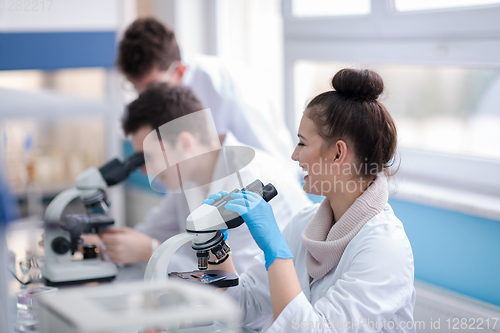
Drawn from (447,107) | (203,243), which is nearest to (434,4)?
(447,107)

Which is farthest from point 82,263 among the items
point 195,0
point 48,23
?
point 195,0

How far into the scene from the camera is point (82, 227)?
62.5 inches

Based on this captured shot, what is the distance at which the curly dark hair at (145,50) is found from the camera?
2176 mm

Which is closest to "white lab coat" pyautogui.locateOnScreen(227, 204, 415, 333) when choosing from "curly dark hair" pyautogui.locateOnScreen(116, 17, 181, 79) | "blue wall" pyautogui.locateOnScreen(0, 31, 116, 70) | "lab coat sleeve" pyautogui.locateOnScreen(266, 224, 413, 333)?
"lab coat sleeve" pyautogui.locateOnScreen(266, 224, 413, 333)

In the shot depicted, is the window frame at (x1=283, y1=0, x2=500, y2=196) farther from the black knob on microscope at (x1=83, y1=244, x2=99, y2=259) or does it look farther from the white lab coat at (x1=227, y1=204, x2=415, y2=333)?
the black knob on microscope at (x1=83, y1=244, x2=99, y2=259)

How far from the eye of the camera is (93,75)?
12.1 ft

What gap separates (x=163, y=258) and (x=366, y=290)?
0.46m

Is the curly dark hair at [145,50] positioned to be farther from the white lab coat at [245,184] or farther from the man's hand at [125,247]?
the man's hand at [125,247]

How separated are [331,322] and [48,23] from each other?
251 centimetres

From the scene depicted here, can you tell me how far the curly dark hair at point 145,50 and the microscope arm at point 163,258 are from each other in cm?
129

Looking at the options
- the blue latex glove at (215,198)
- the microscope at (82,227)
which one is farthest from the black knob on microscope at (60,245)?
the blue latex glove at (215,198)

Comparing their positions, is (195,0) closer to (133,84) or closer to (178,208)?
(133,84)

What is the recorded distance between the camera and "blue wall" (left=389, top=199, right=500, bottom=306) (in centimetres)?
171

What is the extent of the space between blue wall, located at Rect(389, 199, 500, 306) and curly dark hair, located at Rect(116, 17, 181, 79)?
1.21m
